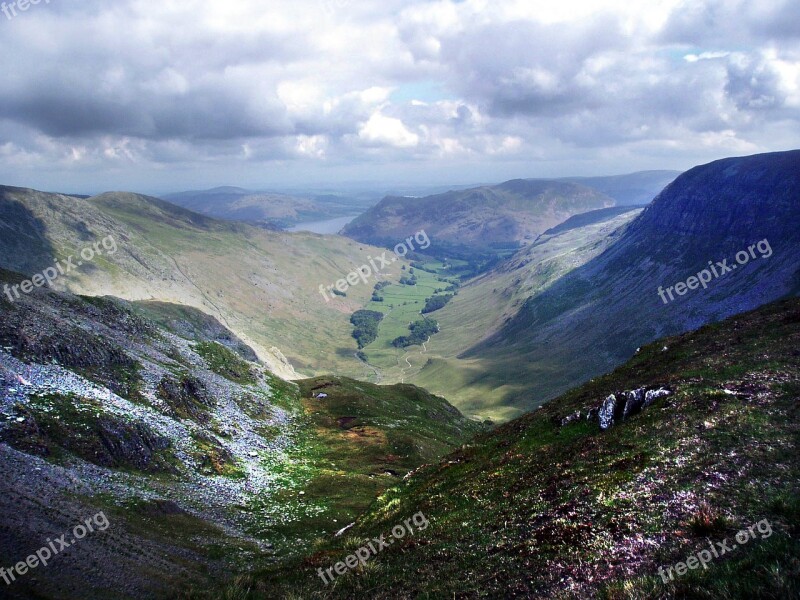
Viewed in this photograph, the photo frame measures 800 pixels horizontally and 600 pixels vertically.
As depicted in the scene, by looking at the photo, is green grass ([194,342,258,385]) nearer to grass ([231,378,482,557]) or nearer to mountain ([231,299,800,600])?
grass ([231,378,482,557])

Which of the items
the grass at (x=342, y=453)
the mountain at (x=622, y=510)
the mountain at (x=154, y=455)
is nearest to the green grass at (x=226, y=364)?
the mountain at (x=154, y=455)

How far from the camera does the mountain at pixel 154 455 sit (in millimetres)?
27625

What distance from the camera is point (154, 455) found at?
2037 inches

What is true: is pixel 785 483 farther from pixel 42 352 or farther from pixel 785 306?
pixel 42 352

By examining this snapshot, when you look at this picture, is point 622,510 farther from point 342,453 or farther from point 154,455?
point 342,453

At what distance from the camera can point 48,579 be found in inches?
859

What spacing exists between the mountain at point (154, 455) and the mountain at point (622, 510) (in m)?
9.02

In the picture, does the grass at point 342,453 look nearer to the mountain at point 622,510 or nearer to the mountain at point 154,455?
the mountain at point 154,455

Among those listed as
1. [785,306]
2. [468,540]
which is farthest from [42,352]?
[785,306]

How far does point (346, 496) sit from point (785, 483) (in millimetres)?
49056

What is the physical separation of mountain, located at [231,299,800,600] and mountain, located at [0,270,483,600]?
902 cm

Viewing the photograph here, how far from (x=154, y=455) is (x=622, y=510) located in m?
49.0

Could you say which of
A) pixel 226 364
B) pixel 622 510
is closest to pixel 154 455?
pixel 622 510

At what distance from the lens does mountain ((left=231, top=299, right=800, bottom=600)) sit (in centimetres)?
1505
